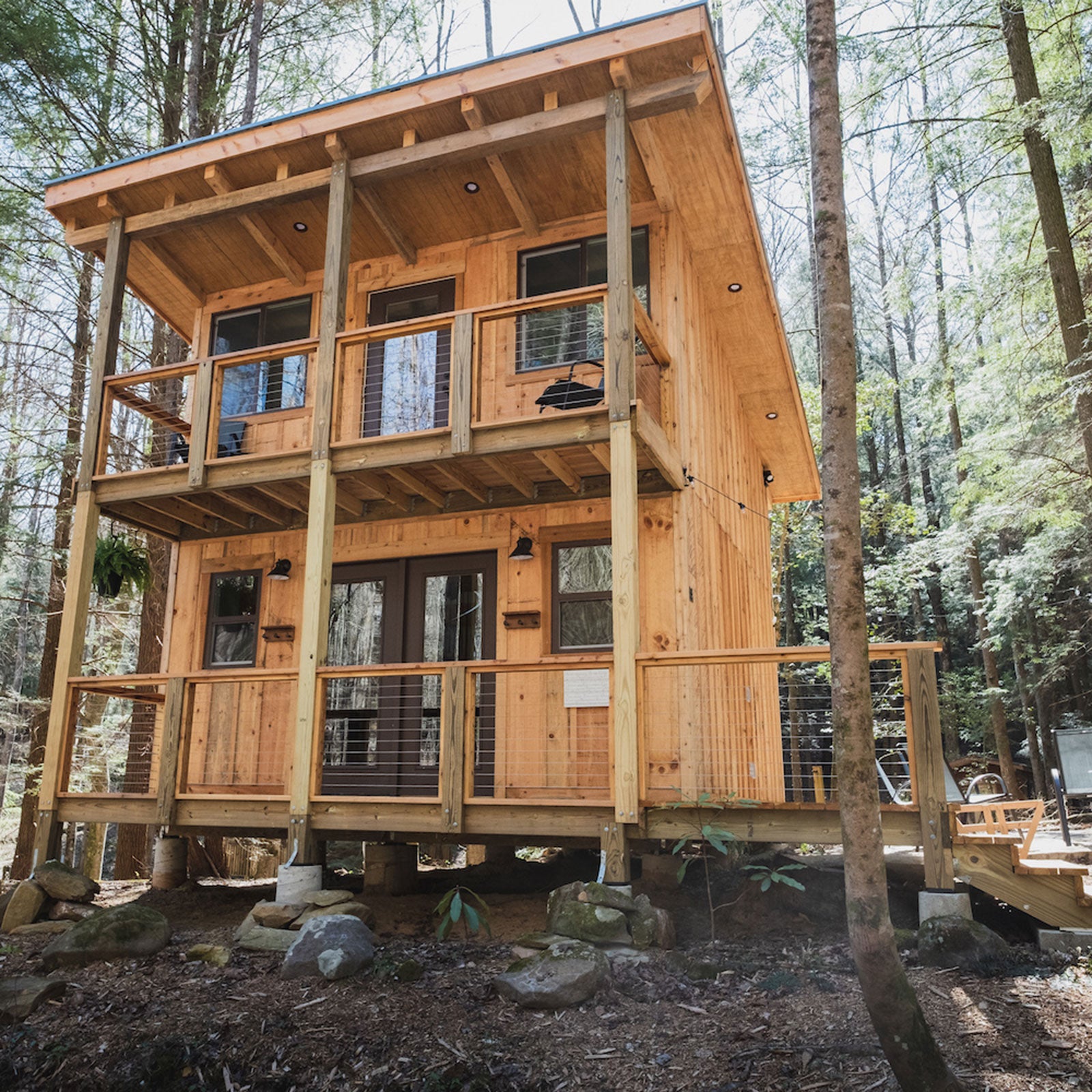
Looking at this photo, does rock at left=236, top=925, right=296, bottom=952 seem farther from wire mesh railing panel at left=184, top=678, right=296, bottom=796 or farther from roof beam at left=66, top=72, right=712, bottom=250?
roof beam at left=66, top=72, right=712, bottom=250

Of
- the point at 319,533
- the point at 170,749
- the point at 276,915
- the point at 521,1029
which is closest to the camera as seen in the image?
the point at 521,1029

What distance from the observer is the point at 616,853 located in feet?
21.8

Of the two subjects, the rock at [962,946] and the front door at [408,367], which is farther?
the front door at [408,367]

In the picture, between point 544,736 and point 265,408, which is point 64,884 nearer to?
point 544,736

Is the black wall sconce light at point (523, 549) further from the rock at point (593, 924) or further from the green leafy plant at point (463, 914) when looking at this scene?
the rock at point (593, 924)

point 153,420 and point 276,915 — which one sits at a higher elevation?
point 153,420

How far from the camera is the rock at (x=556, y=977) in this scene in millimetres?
5145

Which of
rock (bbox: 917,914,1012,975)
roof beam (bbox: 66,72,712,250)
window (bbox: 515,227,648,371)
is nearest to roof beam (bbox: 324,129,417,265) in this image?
roof beam (bbox: 66,72,712,250)

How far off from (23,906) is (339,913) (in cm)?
275

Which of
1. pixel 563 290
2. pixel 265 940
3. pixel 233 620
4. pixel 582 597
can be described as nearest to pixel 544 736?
pixel 582 597

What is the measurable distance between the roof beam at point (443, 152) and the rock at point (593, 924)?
6078 mm

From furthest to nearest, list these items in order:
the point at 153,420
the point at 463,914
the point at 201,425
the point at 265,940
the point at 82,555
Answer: the point at 153,420 < the point at 82,555 < the point at 201,425 < the point at 463,914 < the point at 265,940

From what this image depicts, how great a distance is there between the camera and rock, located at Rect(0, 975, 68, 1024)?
5.39 metres

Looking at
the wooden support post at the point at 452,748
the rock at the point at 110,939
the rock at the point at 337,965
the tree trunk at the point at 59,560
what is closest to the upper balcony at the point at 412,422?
the wooden support post at the point at 452,748
